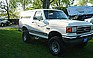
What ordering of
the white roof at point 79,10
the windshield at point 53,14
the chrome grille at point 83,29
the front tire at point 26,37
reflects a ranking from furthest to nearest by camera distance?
the white roof at point 79,10, the front tire at point 26,37, the windshield at point 53,14, the chrome grille at point 83,29

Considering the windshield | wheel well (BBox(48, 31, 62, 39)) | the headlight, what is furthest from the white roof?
the headlight

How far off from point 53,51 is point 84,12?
22.0 meters

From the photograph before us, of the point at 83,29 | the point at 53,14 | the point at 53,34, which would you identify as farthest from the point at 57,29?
the point at 53,14

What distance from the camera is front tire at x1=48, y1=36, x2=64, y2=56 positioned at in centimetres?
702

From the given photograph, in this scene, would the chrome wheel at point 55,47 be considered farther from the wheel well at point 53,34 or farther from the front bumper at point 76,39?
the front bumper at point 76,39

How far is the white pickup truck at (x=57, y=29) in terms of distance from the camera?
6.81 meters

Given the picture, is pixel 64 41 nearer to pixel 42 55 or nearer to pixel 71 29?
pixel 71 29

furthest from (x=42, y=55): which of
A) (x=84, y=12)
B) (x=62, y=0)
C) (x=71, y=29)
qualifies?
(x=62, y=0)

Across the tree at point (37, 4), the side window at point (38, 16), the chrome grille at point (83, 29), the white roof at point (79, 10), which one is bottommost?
the chrome grille at point (83, 29)

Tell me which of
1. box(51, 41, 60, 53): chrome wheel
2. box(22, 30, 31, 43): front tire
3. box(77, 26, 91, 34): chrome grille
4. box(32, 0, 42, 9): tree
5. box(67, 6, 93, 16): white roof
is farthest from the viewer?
box(32, 0, 42, 9): tree

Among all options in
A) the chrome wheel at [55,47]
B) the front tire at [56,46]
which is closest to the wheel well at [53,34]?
the front tire at [56,46]

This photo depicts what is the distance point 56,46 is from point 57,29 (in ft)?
2.43

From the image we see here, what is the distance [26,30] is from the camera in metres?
9.68

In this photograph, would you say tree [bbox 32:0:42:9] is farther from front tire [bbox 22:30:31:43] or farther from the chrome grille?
→ the chrome grille
